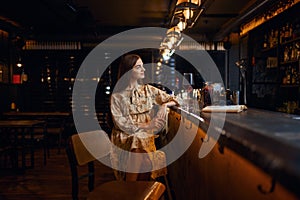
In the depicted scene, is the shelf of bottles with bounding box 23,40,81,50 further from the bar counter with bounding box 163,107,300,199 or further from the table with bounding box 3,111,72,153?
the bar counter with bounding box 163,107,300,199

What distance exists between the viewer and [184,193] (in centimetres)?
262

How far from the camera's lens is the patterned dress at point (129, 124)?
237 cm

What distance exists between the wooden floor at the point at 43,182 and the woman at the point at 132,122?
1.52 meters

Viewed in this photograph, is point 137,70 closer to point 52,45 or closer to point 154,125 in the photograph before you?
point 154,125

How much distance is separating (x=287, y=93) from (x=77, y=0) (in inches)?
153

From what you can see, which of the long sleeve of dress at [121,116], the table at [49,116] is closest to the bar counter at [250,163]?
the long sleeve of dress at [121,116]

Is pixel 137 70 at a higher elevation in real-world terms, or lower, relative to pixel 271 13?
lower

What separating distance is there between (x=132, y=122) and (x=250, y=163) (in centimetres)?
153

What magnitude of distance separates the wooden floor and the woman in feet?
4.99

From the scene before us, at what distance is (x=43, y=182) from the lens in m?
4.34

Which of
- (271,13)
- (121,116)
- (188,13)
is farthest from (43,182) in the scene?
(271,13)

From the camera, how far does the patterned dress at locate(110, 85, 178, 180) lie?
2.37 metres

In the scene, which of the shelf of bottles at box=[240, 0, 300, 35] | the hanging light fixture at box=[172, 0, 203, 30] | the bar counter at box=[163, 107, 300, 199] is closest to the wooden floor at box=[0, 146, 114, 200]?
the bar counter at box=[163, 107, 300, 199]

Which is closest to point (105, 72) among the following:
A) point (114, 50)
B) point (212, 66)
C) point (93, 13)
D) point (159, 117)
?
point (114, 50)
